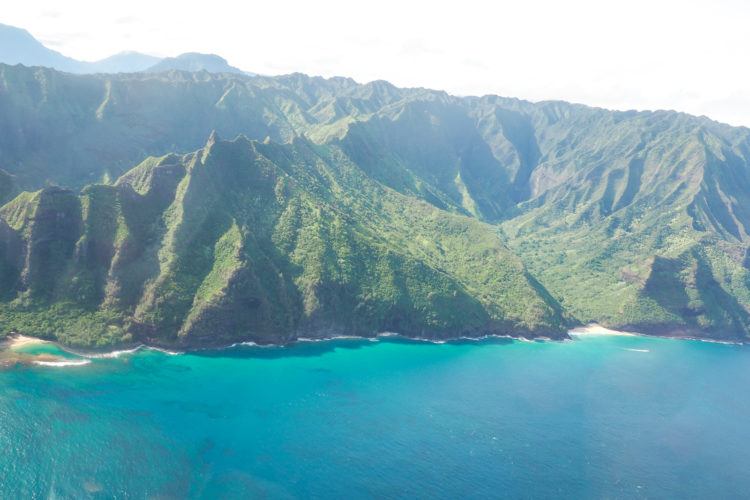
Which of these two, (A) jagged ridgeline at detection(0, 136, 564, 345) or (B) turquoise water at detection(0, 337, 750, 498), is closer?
(B) turquoise water at detection(0, 337, 750, 498)

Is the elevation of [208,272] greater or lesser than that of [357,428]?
greater

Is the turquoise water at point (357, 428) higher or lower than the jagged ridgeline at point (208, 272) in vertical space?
lower

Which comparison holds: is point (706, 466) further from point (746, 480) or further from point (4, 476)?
point (4, 476)

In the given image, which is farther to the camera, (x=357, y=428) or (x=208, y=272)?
(x=208, y=272)

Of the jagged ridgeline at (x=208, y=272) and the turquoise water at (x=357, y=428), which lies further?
the jagged ridgeline at (x=208, y=272)

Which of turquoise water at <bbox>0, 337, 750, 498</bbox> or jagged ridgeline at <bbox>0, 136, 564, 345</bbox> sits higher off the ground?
jagged ridgeline at <bbox>0, 136, 564, 345</bbox>

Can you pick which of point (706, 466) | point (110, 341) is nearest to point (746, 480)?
point (706, 466)
